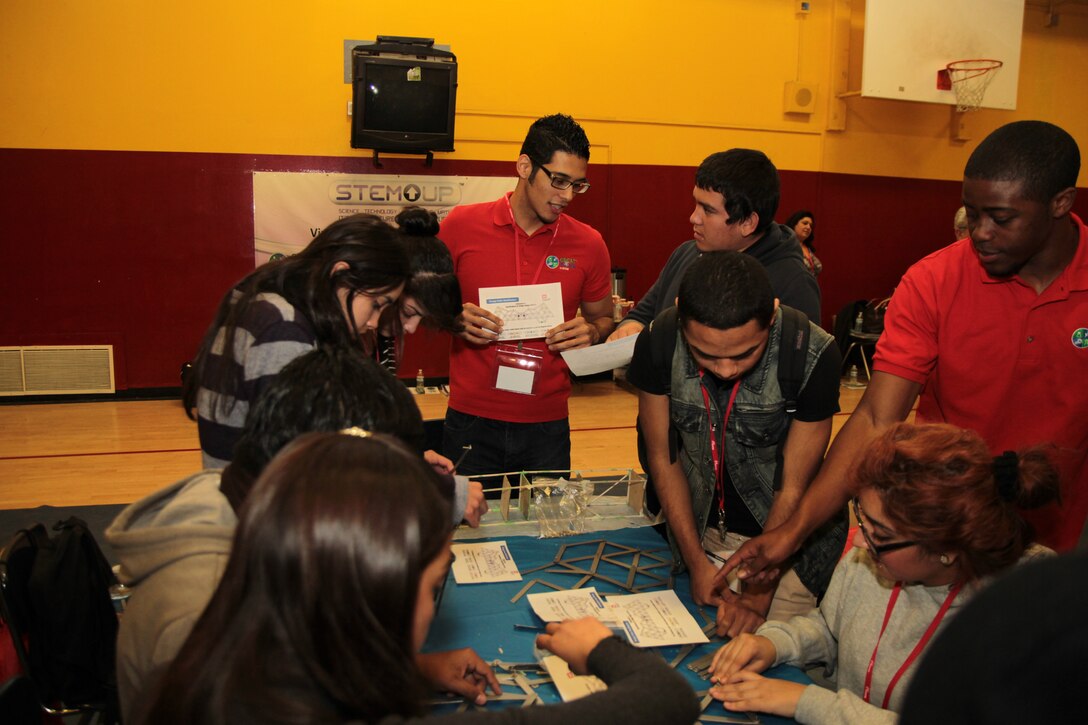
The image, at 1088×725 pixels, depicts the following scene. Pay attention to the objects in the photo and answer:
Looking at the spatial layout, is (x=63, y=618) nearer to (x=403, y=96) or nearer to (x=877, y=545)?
(x=877, y=545)

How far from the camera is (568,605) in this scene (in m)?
1.87

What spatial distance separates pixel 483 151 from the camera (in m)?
7.38

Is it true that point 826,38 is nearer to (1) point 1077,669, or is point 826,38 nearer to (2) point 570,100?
(2) point 570,100

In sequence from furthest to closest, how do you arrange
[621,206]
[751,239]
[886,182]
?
[886,182] < [621,206] < [751,239]

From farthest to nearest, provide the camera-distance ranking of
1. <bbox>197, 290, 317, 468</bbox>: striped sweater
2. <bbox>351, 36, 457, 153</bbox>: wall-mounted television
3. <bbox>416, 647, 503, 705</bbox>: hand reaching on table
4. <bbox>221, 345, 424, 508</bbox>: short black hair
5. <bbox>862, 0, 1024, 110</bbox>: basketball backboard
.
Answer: <bbox>862, 0, 1024, 110</bbox>: basketball backboard, <bbox>351, 36, 457, 153</bbox>: wall-mounted television, <bbox>197, 290, 317, 468</bbox>: striped sweater, <bbox>416, 647, 503, 705</bbox>: hand reaching on table, <bbox>221, 345, 424, 508</bbox>: short black hair

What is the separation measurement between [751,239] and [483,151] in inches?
197

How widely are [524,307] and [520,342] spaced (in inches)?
5.1

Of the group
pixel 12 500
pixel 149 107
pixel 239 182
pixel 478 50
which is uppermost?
pixel 478 50

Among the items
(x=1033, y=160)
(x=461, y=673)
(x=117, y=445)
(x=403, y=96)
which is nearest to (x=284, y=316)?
(x=461, y=673)

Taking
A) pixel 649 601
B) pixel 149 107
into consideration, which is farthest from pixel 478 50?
pixel 649 601

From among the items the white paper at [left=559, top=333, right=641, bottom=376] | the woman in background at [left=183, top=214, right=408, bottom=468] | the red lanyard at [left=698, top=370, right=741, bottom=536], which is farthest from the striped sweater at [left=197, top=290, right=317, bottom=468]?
the white paper at [left=559, top=333, right=641, bottom=376]

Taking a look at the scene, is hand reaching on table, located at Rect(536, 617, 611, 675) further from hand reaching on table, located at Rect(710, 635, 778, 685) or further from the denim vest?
the denim vest

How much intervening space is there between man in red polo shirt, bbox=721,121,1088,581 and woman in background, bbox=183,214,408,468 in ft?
3.42

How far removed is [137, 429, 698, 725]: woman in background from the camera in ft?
2.93
